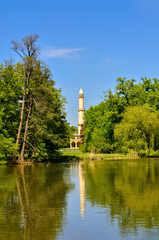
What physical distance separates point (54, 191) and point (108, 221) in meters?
7.40

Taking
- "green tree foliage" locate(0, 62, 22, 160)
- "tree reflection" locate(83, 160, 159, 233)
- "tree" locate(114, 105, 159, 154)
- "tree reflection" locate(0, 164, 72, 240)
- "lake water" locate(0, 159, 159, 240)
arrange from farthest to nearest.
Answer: "tree" locate(114, 105, 159, 154)
"green tree foliage" locate(0, 62, 22, 160)
"tree reflection" locate(83, 160, 159, 233)
"tree reflection" locate(0, 164, 72, 240)
"lake water" locate(0, 159, 159, 240)

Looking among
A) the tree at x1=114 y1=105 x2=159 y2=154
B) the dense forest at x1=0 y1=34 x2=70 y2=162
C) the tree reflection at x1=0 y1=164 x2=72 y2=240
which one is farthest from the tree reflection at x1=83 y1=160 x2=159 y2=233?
Result: the tree at x1=114 y1=105 x2=159 y2=154

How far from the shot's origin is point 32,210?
13531mm

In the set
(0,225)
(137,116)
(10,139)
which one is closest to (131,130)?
(137,116)

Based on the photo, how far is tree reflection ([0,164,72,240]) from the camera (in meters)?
10.5

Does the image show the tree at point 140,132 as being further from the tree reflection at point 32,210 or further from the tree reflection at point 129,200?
the tree reflection at point 32,210

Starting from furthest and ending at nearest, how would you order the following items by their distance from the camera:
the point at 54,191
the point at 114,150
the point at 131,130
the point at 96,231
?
1. the point at 114,150
2. the point at 131,130
3. the point at 54,191
4. the point at 96,231

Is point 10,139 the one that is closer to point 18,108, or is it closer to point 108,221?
point 18,108

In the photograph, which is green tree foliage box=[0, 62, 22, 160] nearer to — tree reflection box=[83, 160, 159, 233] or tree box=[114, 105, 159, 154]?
tree box=[114, 105, 159, 154]

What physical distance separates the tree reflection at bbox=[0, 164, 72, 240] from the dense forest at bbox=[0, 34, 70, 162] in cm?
1921

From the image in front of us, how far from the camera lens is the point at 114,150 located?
70.8 m

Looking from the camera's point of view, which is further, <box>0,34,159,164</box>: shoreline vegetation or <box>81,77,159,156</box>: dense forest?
<box>81,77,159,156</box>: dense forest

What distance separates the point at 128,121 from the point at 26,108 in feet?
55.0

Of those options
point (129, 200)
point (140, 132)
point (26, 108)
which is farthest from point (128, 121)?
point (129, 200)
